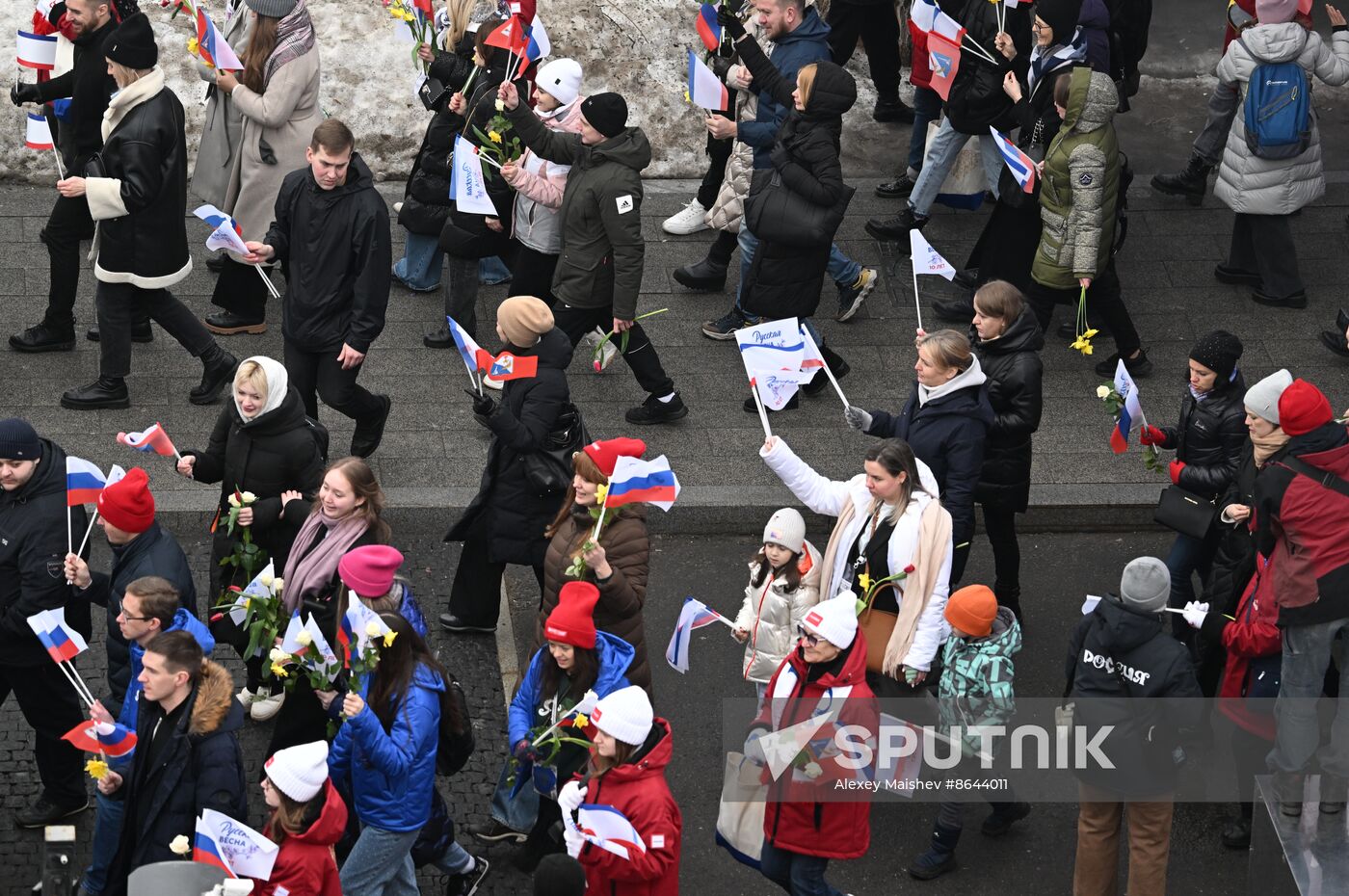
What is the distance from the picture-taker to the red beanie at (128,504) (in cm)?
727

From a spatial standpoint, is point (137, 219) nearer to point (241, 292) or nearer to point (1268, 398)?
point (241, 292)

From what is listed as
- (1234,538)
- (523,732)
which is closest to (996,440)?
(1234,538)

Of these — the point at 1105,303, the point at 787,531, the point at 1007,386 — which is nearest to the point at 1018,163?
the point at 1105,303

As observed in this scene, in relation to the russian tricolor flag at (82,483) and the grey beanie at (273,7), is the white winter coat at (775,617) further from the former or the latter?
the grey beanie at (273,7)

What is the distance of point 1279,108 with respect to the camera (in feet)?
38.4

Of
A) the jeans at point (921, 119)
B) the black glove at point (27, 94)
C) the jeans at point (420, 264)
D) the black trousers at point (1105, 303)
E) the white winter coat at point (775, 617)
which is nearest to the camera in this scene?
the white winter coat at point (775, 617)

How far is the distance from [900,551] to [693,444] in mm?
3050

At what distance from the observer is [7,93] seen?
43.2 ft

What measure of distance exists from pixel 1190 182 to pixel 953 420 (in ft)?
19.1

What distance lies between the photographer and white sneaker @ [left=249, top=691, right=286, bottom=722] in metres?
8.48

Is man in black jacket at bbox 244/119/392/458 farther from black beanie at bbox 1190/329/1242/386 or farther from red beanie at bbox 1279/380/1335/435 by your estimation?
red beanie at bbox 1279/380/1335/435

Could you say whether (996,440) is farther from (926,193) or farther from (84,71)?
(84,71)

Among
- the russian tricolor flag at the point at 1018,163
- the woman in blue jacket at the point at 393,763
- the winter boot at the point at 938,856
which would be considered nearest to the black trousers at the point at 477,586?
the woman in blue jacket at the point at 393,763

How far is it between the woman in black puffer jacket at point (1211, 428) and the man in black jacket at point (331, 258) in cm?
406
